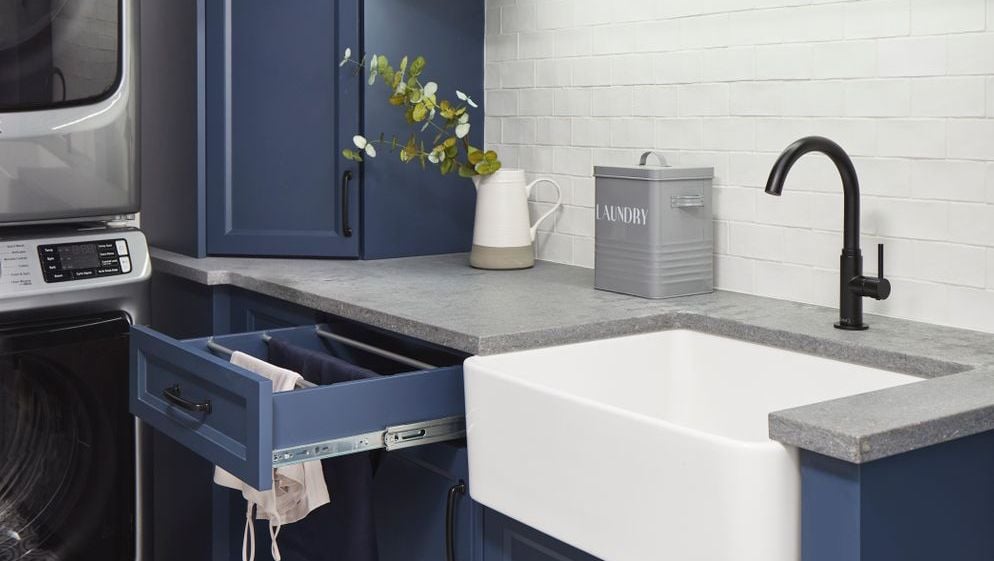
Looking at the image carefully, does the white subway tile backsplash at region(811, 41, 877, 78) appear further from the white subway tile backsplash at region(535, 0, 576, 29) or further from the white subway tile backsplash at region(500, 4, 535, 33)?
the white subway tile backsplash at region(500, 4, 535, 33)

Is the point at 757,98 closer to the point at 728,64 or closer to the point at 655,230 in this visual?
the point at 728,64

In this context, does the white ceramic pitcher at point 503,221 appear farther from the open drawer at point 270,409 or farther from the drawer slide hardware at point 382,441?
the drawer slide hardware at point 382,441

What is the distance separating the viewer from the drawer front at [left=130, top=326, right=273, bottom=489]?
5.49 feet

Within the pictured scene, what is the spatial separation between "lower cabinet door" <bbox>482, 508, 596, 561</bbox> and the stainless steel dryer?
93 centimetres

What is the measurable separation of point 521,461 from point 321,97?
1.46m

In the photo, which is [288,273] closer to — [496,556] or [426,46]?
[426,46]

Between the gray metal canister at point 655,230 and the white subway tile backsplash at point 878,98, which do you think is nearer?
the white subway tile backsplash at point 878,98

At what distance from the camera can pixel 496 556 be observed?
1.90m

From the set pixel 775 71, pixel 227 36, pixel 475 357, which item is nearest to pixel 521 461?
pixel 475 357

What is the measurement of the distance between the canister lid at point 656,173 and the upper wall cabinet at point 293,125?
750mm

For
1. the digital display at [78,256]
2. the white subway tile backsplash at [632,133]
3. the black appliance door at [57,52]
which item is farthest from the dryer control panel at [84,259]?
the white subway tile backsplash at [632,133]

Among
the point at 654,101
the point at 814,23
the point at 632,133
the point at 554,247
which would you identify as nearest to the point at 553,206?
the point at 554,247

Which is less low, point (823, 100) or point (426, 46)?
point (426, 46)

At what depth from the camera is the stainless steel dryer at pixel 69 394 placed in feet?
7.41
